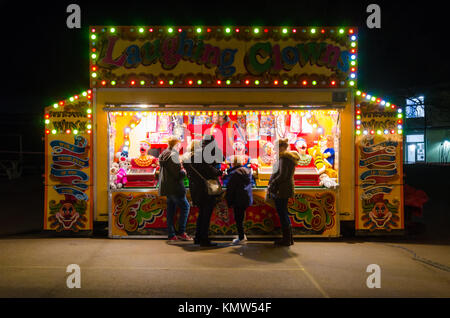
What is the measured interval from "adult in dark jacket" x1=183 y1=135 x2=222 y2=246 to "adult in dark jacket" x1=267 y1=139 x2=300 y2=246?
38.5 inches

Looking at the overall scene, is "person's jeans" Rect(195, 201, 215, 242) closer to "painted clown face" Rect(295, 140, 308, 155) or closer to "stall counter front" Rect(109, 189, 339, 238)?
"stall counter front" Rect(109, 189, 339, 238)

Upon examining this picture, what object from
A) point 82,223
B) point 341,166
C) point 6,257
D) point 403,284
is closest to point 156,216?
point 82,223

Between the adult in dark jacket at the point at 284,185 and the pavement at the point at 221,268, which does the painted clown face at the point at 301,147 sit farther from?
the pavement at the point at 221,268

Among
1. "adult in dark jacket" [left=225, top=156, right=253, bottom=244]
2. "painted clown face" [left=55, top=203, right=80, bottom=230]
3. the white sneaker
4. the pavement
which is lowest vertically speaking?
the pavement

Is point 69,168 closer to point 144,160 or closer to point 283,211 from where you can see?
point 144,160

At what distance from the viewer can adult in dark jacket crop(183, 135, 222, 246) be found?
684 centimetres

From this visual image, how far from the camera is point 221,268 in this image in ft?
Result: 18.5

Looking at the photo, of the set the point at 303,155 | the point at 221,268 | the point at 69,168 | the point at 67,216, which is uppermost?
the point at 303,155

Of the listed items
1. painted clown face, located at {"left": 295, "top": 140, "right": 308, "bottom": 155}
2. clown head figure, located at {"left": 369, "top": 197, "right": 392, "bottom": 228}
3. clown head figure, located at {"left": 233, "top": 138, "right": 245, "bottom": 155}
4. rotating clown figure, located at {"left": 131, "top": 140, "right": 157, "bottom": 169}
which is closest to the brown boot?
clown head figure, located at {"left": 369, "top": 197, "right": 392, "bottom": 228}

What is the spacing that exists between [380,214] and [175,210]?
12.6 feet

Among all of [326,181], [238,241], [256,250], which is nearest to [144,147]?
[238,241]

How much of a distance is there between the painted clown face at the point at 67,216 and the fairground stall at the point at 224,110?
19 millimetres

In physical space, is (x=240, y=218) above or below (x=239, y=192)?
below

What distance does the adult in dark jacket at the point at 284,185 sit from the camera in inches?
269
